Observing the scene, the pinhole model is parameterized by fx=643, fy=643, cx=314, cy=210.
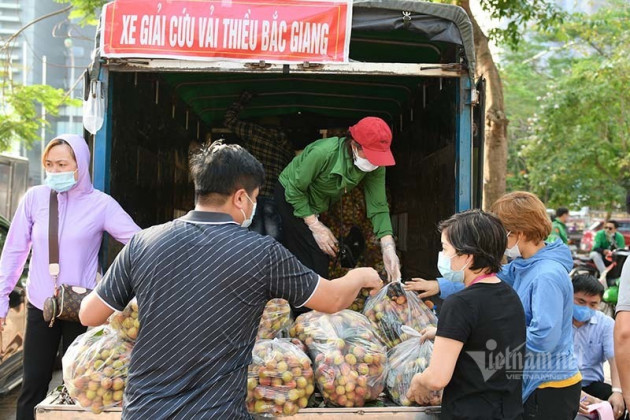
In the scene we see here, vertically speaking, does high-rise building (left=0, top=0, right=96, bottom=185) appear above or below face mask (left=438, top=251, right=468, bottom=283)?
above

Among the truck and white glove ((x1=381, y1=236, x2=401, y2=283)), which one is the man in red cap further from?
the truck

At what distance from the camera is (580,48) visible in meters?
18.2

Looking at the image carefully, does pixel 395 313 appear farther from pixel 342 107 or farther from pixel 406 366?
pixel 342 107

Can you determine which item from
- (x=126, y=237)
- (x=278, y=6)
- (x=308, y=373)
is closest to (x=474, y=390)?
(x=308, y=373)

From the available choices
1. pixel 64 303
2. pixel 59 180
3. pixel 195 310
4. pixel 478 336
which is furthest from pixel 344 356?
pixel 59 180

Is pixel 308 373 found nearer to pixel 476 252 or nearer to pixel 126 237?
pixel 476 252

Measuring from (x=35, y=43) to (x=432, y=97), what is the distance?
31.9 metres

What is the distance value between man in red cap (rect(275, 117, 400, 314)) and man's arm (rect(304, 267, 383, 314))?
4.79 feet

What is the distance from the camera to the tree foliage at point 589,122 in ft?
46.6

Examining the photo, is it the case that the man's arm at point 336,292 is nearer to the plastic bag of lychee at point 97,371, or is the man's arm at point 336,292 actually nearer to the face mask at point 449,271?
the face mask at point 449,271

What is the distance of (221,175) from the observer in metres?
2.09

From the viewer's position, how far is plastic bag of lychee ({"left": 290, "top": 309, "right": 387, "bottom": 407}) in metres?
2.85

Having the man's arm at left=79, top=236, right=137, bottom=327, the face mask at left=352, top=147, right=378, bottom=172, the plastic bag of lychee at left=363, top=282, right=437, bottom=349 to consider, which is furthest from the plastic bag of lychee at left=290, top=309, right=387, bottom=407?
the man's arm at left=79, top=236, right=137, bottom=327

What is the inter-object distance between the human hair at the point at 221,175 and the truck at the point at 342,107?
3.81ft
